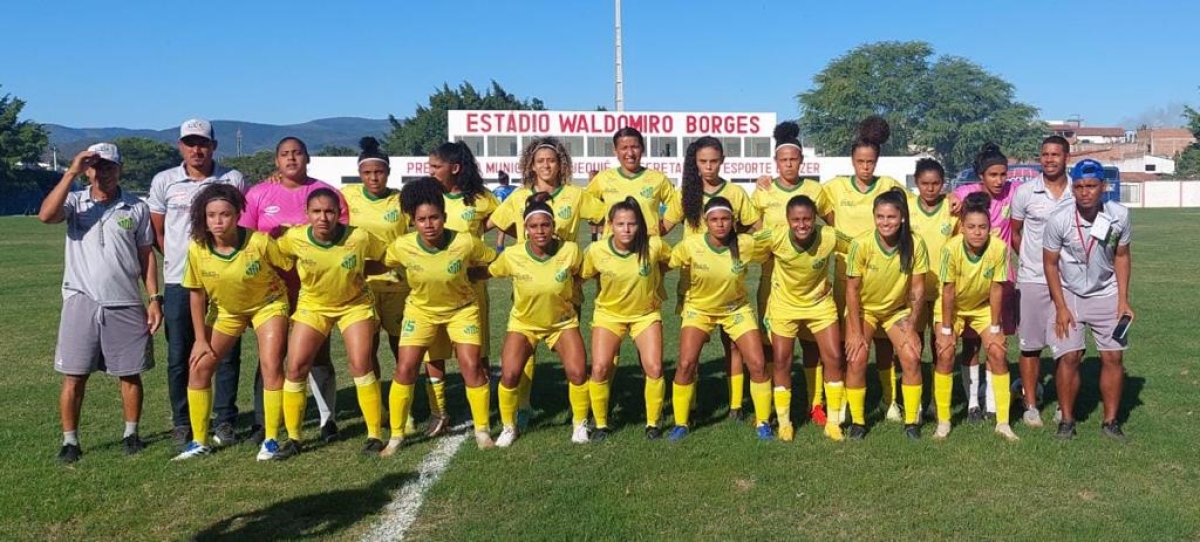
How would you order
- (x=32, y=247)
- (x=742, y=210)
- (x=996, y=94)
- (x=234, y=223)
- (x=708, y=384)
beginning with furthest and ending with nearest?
(x=996, y=94) → (x=32, y=247) → (x=708, y=384) → (x=742, y=210) → (x=234, y=223)

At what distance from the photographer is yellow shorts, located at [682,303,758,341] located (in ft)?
19.3

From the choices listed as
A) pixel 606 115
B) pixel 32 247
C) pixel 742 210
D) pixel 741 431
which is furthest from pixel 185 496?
pixel 606 115

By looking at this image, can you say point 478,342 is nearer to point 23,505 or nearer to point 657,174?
point 657,174

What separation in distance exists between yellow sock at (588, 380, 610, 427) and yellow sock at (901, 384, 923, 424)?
1921 mm

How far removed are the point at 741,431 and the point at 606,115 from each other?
42480mm

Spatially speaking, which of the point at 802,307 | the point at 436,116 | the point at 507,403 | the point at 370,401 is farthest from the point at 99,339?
the point at 436,116

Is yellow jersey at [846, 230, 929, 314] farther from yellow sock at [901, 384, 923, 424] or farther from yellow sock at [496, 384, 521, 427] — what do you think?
yellow sock at [496, 384, 521, 427]

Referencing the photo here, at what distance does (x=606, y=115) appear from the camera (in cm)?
4738

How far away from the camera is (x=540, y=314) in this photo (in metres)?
5.77

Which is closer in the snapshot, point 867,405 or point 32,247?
point 867,405

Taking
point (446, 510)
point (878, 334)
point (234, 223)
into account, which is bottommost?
point (446, 510)

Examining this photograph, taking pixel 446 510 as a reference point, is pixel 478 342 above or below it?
above

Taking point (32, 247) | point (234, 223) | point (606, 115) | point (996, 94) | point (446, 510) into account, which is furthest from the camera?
point (996, 94)

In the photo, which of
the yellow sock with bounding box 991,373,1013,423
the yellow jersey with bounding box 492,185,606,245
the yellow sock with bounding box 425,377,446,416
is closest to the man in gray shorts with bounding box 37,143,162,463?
the yellow sock with bounding box 425,377,446,416
